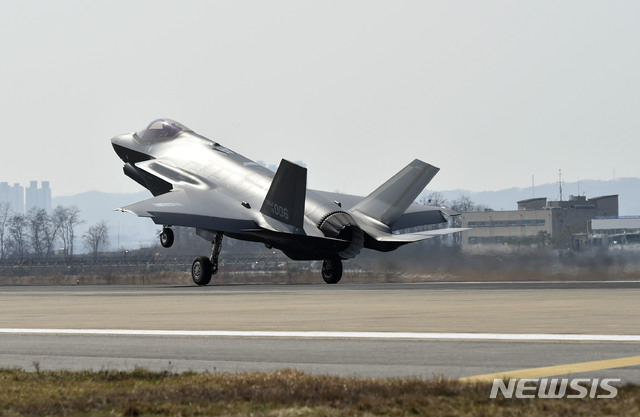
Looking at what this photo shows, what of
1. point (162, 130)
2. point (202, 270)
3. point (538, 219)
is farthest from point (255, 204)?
point (538, 219)

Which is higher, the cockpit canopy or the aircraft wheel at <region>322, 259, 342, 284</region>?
the cockpit canopy

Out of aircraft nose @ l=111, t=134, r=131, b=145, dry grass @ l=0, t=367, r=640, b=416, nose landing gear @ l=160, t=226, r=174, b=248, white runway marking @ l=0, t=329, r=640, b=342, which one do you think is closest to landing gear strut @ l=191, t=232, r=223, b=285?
nose landing gear @ l=160, t=226, r=174, b=248

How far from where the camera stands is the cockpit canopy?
182 feet

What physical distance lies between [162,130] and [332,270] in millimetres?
13576

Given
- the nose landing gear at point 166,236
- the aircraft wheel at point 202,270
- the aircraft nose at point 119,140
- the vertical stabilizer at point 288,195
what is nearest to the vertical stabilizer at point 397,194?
the vertical stabilizer at point 288,195

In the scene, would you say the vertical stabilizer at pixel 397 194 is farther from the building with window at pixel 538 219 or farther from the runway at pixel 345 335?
the building with window at pixel 538 219

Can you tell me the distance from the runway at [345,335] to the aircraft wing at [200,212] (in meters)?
15.8

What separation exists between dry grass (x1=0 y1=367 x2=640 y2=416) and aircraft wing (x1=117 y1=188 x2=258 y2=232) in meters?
34.0

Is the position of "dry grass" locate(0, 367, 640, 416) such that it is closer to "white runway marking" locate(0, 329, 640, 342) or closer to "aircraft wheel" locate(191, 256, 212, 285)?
"white runway marking" locate(0, 329, 640, 342)

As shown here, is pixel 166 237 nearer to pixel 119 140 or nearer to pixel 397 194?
pixel 119 140

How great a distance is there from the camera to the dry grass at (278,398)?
33.6 feet

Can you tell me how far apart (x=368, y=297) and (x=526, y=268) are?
64.4 ft

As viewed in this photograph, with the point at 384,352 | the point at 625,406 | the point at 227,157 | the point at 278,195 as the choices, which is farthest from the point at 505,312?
the point at 227,157

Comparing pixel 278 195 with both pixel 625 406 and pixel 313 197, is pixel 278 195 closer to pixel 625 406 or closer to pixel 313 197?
pixel 313 197
